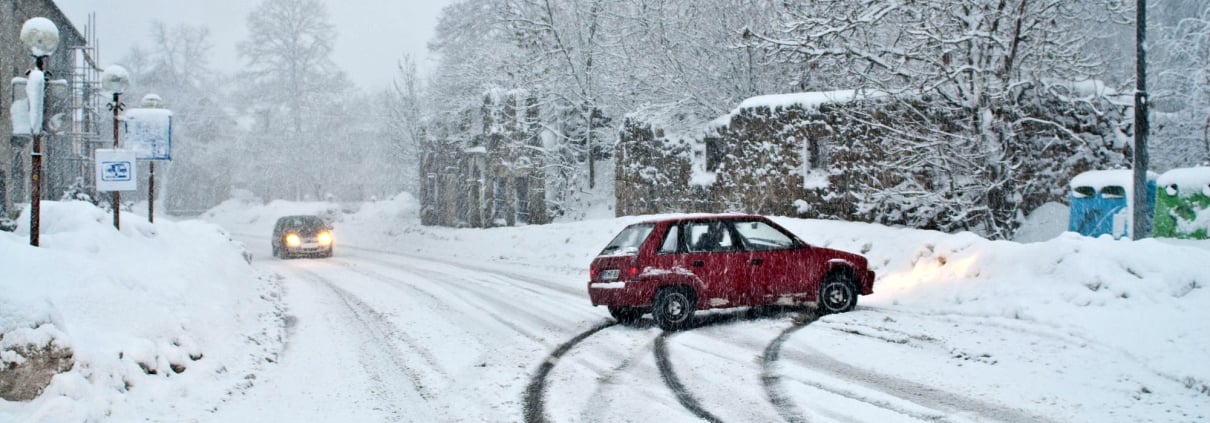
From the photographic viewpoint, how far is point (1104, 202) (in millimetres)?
13445

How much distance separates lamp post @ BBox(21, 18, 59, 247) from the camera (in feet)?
28.0

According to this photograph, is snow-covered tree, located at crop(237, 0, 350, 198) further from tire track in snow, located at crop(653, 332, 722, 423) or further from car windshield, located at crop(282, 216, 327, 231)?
tire track in snow, located at crop(653, 332, 722, 423)

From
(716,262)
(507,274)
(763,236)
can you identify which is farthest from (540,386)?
(507,274)

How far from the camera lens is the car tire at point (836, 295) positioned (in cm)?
1077

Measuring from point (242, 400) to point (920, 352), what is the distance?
253 inches

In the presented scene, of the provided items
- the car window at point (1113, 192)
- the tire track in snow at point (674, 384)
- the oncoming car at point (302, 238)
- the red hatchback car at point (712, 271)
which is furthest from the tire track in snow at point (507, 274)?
the car window at point (1113, 192)

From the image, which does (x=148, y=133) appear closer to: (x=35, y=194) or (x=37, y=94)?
(x=37, y=94)

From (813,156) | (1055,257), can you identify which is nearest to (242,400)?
(1055,257)

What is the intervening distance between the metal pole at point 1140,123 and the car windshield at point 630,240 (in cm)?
691

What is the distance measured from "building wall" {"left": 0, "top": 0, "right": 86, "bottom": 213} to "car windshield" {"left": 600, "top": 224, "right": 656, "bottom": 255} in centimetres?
2292

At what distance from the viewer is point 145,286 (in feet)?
27.0

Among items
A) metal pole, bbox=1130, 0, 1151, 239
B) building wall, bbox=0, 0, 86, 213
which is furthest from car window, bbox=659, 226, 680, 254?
building wall, bbox=0, 0, 86, 213

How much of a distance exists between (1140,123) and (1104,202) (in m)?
2.90

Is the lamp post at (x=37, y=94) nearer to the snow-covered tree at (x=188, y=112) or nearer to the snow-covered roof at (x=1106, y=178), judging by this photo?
the snow-covered roof at (x=1106, y=178)
